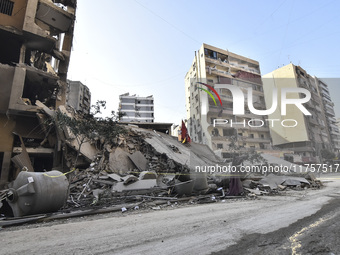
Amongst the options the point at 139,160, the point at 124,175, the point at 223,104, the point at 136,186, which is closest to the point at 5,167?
the point at 124,175

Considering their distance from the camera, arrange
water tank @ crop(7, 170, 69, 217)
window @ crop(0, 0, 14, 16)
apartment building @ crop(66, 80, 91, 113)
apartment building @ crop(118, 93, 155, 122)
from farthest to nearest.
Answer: apartment building @ crop(118, 93, 155, 122) → apartment building @ crop(66, 80, 91, 113) → window @ crop(0, 0, 14, 16) → water tank @ crop(7, 170, 69, 217)

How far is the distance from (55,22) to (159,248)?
71.3 feet

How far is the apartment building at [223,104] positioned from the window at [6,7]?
88.8 ft

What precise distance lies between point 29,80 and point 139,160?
11.7m

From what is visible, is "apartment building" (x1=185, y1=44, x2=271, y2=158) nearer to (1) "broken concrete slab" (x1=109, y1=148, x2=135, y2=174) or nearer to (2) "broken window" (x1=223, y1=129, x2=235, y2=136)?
(2) "broken window" (x1=223, y1=129, x2=235, y2=136)

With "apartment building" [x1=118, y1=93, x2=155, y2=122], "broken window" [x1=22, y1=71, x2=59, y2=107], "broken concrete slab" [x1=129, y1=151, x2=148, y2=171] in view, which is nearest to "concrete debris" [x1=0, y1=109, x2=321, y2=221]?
"broken concrete slab" [x1=129, y1=151, x2=148, y2=171]

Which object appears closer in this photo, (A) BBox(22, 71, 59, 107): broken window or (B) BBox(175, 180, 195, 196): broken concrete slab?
(B) BBox(175, 180, 195, 196): broken concrete slab

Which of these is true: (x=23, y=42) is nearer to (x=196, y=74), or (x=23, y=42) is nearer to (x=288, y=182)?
(x=288, y=182)

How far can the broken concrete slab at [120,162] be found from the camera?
10.9 meters

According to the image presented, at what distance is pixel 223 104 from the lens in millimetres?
39719

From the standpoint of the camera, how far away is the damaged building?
12180 millimetres

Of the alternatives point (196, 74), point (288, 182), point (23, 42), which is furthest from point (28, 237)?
point (196, 74)

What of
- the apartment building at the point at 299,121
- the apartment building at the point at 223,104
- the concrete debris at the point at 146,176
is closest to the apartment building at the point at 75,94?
the apartment building at the point at 223,104

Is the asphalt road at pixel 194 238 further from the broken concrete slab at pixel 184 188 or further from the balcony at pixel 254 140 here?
the balcony at pixel 254 140
